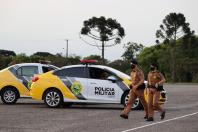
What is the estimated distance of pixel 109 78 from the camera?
788 inches

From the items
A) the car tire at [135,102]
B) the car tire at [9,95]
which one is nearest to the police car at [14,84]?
the car tire at [9,95]

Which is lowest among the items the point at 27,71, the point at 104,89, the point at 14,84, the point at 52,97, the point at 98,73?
the point at 52,97

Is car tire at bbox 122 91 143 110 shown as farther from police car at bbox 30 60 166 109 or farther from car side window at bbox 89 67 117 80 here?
car side window at bbox 89 67 117 80

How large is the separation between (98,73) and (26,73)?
10.4 ft

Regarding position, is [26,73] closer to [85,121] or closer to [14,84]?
[14,84]

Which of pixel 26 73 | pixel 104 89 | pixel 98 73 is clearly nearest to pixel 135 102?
pixel 104 89

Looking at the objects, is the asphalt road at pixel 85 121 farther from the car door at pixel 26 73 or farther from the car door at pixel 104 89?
the car door at pixel 26 73

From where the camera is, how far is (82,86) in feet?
66.2

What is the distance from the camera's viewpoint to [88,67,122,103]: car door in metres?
20.0

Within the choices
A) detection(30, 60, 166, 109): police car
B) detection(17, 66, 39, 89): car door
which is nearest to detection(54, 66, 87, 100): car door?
detection(30, 60, 166, 109): police car

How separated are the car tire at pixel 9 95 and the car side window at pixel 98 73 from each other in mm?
3212

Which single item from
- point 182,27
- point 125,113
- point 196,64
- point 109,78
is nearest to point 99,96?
point 109,78

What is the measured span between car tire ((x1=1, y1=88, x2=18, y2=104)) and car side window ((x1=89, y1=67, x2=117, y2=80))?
3.21 meters

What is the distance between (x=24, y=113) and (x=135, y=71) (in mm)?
3819
